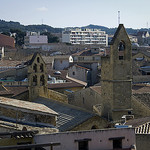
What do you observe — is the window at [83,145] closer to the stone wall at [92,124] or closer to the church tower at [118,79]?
the stone wall at [92,124]

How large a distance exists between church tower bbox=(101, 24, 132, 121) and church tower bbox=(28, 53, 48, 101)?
6472mm

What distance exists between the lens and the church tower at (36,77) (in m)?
34.1

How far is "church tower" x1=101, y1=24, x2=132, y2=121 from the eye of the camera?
30047 mm

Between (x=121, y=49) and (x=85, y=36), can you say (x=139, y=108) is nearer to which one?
(x=121, y=49)

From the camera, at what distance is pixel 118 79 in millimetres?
30250

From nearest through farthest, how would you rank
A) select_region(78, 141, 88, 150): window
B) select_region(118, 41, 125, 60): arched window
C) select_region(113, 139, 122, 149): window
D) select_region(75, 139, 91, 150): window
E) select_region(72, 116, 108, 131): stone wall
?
select_region(75, 139, 91, 150): window
select_region(78, 141, 88, 150): window
select_region(113, 139, 122, 149): window
select_region(72, 116, 108, 131): stone wall
select_region(118, 41, 125, 60): arched window

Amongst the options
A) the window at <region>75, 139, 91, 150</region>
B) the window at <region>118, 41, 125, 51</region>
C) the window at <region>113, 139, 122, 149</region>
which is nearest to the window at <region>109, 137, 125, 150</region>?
the window at <region>113, 139, 122, 149</region>

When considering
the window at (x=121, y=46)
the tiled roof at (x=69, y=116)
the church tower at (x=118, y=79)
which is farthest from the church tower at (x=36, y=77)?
the window at (x=121, y=46)

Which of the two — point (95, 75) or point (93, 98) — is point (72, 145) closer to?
point (93, 98)

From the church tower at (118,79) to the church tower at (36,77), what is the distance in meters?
6.47

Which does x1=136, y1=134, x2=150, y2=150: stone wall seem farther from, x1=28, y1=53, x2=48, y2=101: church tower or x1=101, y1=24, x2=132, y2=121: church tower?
x1=28, y1=53, x2=48, y2=101: church tower

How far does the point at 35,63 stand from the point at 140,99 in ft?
32.2

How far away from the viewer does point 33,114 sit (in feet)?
82.4

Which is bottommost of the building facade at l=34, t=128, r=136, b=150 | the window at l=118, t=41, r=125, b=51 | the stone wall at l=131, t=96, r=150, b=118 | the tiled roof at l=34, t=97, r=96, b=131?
the stone wall at l=131, t=96, r=150, b=118
